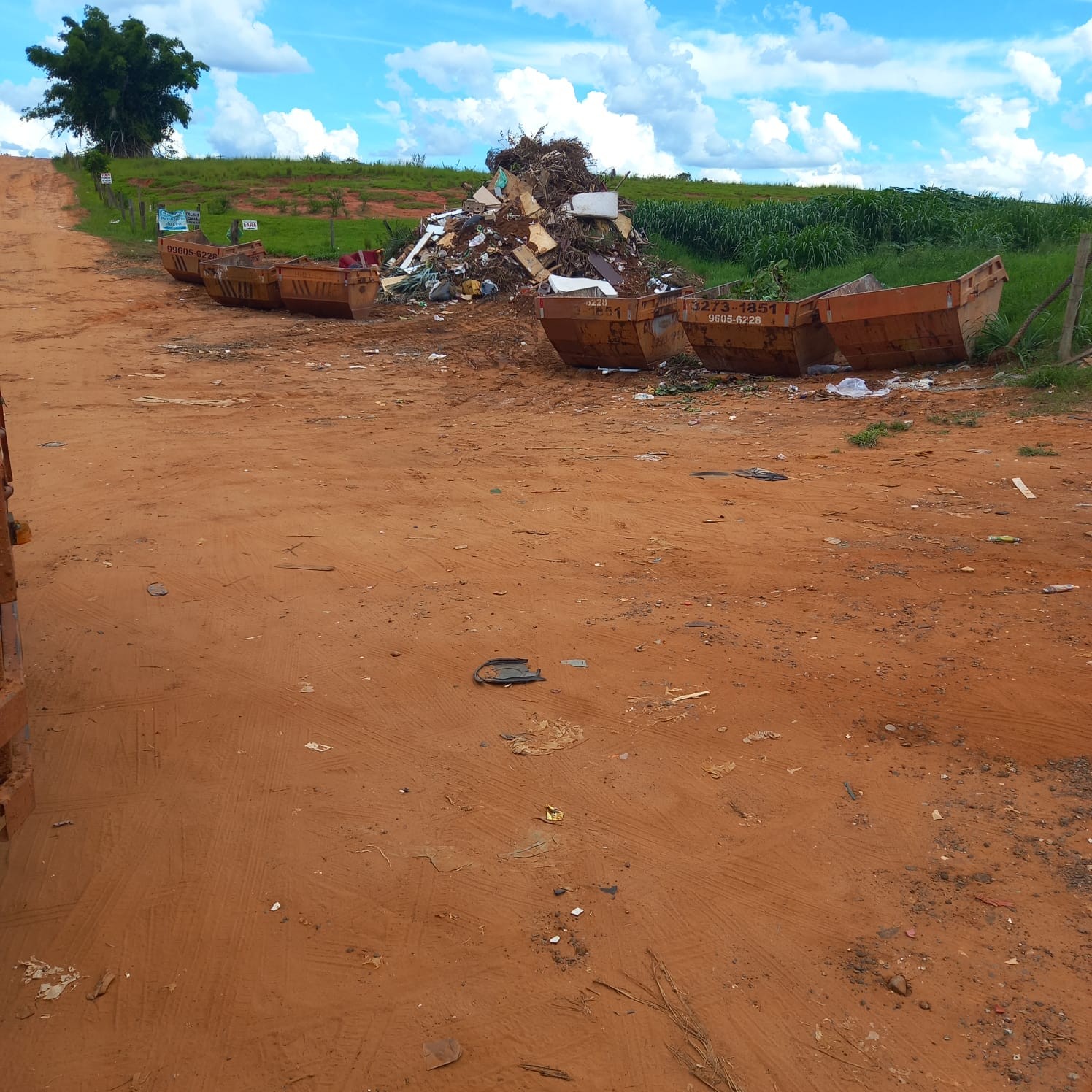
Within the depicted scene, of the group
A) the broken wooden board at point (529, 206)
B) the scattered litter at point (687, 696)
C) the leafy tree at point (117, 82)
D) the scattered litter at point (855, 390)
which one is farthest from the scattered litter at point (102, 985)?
the leafy tree at point (117, 82)

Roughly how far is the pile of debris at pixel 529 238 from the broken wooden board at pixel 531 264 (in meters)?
0.02

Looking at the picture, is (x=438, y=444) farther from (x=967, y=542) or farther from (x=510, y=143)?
(x=510, y=143)

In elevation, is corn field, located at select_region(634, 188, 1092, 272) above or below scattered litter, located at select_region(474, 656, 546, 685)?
above

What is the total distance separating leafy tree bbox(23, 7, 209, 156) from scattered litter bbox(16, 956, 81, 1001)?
57298 millimetres

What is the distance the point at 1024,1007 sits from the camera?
2.96m

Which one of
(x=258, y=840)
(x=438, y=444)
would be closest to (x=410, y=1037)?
(x=258, y=840)

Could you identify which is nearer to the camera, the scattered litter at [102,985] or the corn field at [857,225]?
the scattered litter at [102,985]

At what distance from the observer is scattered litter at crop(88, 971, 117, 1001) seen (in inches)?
124

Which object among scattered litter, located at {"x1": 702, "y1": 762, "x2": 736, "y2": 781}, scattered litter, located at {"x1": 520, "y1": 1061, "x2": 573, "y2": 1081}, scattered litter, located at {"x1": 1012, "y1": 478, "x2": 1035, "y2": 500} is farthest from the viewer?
scattered litter, located at {"x1": 1012, "y1": 478, "x2": 1035, "y2": 500}

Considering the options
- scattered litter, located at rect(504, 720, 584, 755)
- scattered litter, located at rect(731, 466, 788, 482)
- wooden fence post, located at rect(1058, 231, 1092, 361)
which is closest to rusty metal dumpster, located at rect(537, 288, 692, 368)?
wooden fence post, located at rect(1058, 231, 1092, 361)

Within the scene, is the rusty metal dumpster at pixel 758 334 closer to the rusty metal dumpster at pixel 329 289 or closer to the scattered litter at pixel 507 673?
the rusty metal dumpster at pixel 329 289

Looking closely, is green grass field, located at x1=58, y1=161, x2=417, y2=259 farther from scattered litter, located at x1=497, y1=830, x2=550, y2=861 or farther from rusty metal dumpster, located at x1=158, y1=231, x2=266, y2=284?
scattered litter, located at x1=497, y1=830, x2=550, y2=861

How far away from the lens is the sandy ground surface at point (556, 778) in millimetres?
3000

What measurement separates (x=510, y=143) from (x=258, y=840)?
21.1m
